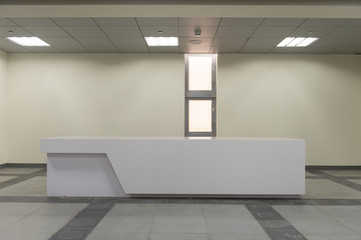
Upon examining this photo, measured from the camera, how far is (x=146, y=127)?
306 inches

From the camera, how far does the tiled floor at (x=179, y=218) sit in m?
2.98

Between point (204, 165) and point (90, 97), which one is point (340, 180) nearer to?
point (204, 165)

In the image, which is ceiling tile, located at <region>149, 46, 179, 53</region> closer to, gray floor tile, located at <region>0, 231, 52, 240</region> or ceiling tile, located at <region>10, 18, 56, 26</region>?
ceiling tile, located at <region>10, 18, 56, 26</region>

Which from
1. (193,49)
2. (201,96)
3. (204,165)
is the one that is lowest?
(204,165)

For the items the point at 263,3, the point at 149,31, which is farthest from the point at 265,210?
the point at 149,31

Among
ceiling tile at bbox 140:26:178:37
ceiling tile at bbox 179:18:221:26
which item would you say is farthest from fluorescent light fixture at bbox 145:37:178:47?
ceiling tile at bbox 179:18:221:26

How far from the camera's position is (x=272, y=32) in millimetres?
6012

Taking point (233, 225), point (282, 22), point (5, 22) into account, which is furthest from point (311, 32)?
point (5, 22)

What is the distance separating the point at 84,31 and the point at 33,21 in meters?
0.97

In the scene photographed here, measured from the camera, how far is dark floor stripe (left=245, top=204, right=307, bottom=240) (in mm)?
2949

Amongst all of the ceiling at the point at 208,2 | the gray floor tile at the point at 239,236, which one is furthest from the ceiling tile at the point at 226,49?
the gray floor tile at the point at 239,236

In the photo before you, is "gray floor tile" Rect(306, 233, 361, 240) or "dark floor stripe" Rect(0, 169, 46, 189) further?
"dark floor stripe" Rect(0, 169, 46, 189)

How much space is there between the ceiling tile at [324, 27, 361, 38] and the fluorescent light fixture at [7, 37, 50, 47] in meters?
6.55

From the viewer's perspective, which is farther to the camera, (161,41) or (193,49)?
(193,49)
